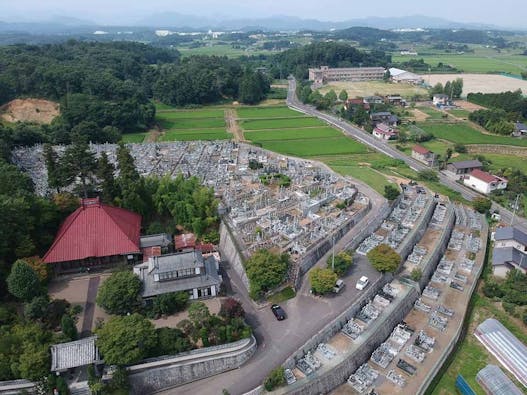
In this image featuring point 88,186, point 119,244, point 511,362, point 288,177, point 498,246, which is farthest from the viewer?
point 288,177

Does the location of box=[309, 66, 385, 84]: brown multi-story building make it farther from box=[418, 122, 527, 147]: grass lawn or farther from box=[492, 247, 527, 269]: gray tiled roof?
box=[492, 247, 527, 269]: gray tiled roof

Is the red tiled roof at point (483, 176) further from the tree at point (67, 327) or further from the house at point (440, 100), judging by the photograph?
the tree at point (67, 327)

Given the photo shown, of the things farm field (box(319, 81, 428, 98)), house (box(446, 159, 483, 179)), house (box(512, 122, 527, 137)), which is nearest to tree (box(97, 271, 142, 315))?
house (box(446, 159, 483, 179))

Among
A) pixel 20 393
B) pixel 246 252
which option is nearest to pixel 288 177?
pixel 246 252

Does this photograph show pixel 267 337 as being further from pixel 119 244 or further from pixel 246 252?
pixel 119 244

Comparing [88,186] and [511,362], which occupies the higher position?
[88,186]

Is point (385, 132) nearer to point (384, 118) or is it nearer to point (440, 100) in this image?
point (384, 118)
